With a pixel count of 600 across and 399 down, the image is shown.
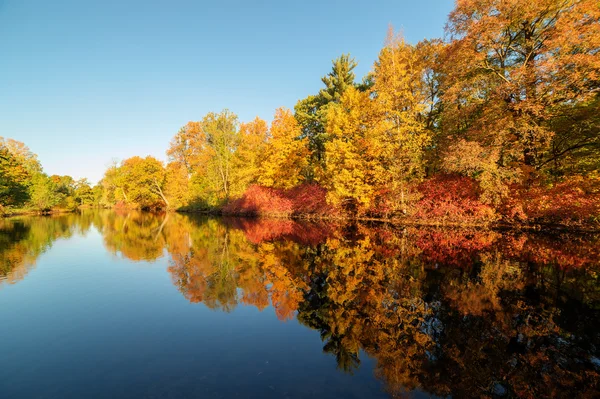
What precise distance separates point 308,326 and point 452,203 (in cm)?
1992

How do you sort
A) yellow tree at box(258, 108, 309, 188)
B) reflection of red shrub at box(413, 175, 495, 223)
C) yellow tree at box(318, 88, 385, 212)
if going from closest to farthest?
reflection of red shrub at box(413, 175, 495, 223), yellow tree at box(318, 88, 385, 212), yellow tree at box(258, 108, 309, 188)

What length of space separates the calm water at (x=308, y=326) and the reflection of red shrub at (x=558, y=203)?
691cm

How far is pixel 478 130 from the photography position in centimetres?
2127

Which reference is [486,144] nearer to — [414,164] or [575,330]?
[414,164]

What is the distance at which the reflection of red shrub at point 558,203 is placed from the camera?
57.1ft

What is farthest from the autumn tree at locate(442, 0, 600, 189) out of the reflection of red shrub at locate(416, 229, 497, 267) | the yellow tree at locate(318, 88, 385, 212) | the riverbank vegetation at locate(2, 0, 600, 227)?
the yellow tree at locate(318, 88, 385, 212)

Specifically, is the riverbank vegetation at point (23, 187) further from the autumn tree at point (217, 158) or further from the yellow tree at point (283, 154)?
the yellow tree at point (283, 154)

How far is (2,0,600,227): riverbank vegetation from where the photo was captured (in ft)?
59.4

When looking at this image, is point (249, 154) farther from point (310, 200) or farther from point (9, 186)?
point (9, 186)

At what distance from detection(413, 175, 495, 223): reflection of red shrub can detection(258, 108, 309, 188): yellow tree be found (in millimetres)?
16837

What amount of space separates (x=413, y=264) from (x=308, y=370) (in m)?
7.50

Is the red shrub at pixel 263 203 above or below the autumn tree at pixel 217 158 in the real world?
below

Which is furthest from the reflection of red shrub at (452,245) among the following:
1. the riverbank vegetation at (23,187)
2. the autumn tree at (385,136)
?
the riverbank vegetation at (23,187)

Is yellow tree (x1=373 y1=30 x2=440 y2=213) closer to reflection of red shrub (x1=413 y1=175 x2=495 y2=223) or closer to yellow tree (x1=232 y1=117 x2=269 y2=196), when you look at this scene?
reflection of red shrub (x1=413 y1=175 x2=495 y2=223)
